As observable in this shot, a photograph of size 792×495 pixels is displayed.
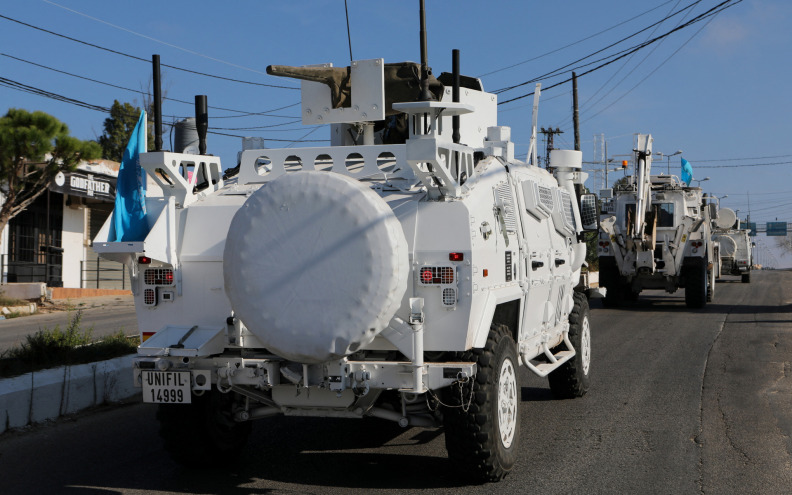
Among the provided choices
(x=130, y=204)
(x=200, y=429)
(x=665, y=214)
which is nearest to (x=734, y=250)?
(x=665, y=214)

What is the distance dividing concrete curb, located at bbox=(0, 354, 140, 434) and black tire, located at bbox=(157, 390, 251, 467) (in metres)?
1.93

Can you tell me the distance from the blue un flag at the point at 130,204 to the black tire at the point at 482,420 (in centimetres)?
247

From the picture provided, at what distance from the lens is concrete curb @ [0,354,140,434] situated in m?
7.40

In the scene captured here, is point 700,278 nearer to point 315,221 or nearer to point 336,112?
point 336,112

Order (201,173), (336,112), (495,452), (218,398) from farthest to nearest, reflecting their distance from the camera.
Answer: (336,112), (201,173), (218,398), (495,452)

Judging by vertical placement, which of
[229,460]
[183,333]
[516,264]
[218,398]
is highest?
[516,264]

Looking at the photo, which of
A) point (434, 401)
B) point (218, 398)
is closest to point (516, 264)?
point (434, 401)

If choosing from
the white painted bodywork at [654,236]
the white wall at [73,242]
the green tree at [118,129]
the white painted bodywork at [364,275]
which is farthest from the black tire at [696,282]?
the green tree at [118,129]

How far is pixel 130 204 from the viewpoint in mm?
6207

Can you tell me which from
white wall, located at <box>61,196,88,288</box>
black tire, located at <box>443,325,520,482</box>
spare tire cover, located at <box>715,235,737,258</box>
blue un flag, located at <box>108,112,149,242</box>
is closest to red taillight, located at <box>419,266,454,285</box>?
black tire, located at <box>443,325,520,482</box>

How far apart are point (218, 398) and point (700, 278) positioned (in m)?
17.1

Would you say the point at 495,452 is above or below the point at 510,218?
below

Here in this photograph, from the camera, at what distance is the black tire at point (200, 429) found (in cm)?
621

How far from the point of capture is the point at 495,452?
5.71 m
